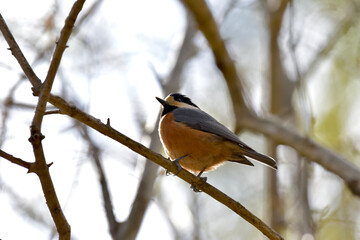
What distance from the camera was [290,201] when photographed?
9.85m

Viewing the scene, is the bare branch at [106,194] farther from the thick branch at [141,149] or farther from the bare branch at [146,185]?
the thick branch at [141,149]

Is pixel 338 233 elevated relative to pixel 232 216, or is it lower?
lower

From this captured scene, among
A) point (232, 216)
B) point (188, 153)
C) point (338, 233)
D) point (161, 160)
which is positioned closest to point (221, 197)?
point (161, 160)

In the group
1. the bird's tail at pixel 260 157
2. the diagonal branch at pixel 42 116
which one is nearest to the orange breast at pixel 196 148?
the bird's tail at pixel 260 157

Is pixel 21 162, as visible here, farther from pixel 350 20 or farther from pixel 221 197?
pixel 350 20

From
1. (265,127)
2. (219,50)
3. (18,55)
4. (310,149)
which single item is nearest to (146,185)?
(265,127)

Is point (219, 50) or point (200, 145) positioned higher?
point (219, 50)

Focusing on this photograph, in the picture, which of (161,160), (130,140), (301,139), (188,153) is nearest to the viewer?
(130,140)

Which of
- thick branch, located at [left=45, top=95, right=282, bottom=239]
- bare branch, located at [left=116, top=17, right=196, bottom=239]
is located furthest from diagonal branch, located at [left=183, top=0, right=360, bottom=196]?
thick branch, located at [left=45, top=95, right=282, bottom=239]

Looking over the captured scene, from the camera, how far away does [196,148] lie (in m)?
5.50

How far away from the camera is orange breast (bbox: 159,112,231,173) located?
18.1 feet

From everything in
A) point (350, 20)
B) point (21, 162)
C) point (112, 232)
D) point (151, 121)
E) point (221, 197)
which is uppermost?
point (350, 20)

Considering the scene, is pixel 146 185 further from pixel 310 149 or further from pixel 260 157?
pixel 310 149

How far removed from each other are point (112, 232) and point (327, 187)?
4.50 m
